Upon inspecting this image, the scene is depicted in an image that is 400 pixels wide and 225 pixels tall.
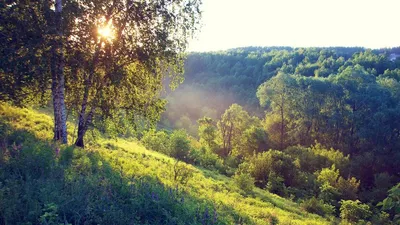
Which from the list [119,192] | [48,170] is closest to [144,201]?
[119,192]

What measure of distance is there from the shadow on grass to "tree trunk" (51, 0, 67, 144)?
3914 millimetres

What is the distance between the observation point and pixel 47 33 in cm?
1005

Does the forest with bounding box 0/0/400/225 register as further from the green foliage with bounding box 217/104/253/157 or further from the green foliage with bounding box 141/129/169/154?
the green foliage with bounding box 217/104/253/157

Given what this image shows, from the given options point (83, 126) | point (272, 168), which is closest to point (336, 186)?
point (272, 168)

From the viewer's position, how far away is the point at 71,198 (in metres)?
5.30

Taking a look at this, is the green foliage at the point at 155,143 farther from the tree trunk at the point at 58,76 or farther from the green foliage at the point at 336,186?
the tree trunk at the point at 58,76

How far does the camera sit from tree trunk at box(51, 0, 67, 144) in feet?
33.8

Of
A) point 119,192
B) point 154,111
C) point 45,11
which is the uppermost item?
point 45,11

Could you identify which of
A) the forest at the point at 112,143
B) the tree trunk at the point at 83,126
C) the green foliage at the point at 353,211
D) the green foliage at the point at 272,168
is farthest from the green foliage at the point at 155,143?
the green foliage at the point at 353,211

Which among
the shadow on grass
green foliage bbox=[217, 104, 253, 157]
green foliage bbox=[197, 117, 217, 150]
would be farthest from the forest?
green foliage bbox=[217, 104, 253, 157]

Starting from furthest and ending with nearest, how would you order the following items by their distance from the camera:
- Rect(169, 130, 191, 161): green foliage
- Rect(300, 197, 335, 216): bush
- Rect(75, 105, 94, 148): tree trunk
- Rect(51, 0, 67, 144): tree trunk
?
Rect(169, 130, 191, 161): green foliage, Rect(300, 197, 335, 216): bush, Rect(75, 105, 94, 148): tree trunk, Rect(51, 0, 67, 144): tree trunk

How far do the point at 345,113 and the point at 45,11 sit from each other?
156ft

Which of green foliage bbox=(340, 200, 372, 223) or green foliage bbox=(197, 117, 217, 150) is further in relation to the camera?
green foliage bbox=(197, 117, 217, 150)

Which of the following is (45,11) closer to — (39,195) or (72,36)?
(72,36)
